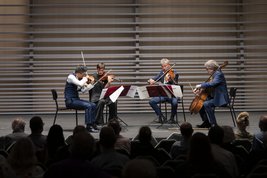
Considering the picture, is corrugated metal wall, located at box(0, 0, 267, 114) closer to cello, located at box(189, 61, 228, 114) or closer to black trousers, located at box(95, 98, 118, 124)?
black trousers, located at box(95, 98, 118, 124)

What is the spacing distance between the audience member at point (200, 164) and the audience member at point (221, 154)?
44 centimetres

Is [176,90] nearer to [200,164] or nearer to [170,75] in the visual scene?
[170,75]

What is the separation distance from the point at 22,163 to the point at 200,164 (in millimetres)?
1358

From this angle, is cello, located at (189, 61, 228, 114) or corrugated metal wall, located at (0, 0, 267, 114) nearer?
cello, located at (189, 61, 228, 114)

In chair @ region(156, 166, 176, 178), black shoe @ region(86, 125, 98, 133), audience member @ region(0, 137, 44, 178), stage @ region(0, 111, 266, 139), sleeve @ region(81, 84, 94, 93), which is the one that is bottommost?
stage @ region(0, 111, 266, 139)

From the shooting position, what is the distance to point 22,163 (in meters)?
3.85

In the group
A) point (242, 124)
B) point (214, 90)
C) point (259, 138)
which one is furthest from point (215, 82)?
point (259, 138)

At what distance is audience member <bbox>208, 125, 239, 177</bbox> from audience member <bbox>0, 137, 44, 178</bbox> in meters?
1.57

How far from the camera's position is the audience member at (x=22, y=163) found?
12.6ft

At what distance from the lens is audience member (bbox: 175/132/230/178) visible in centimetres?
390

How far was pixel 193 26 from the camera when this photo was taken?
1362 centimetres

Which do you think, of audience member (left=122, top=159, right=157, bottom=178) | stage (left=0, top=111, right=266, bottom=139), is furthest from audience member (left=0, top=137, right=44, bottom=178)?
stage (left=0, top=111, right=266, bottom=139)

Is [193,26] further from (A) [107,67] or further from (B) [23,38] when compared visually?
(B) [23,38]

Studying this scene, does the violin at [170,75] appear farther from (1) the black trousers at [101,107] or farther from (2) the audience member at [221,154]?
(2) the audience member at [221,154]
